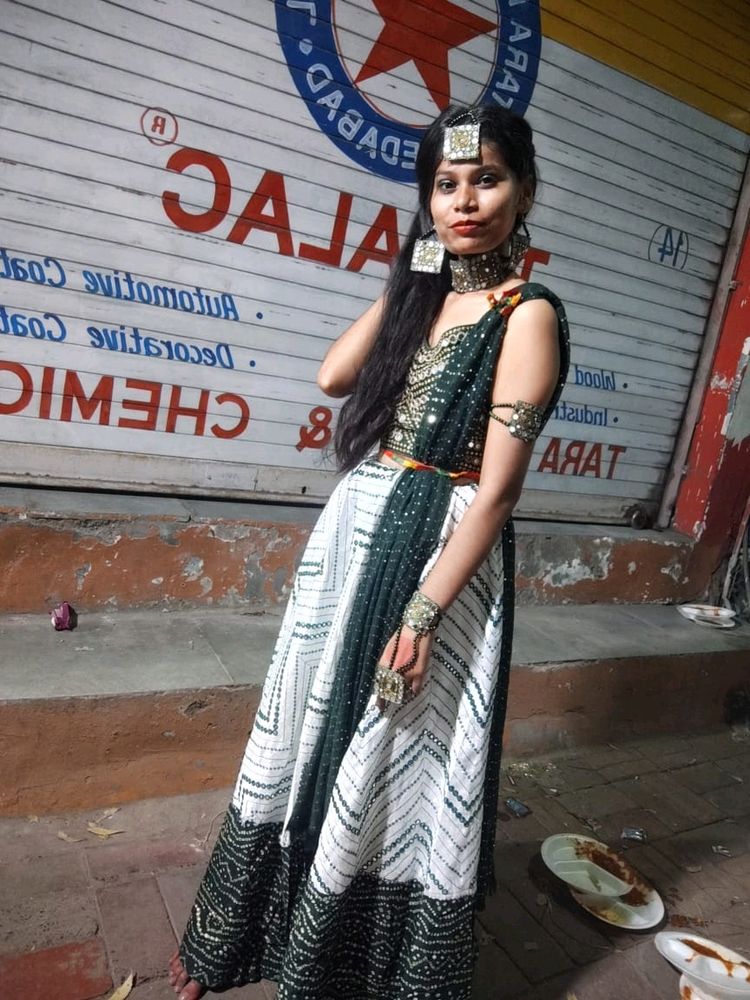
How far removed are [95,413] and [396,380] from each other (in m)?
1.96

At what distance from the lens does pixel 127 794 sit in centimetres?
267

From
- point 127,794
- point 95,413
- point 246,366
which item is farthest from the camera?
point 246,366

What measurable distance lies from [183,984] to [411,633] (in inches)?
46.9

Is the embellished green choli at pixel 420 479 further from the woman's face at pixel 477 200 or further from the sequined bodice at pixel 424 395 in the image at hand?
A: the woman's face at pixel 477 200

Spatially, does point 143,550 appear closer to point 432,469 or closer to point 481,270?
point 432,469

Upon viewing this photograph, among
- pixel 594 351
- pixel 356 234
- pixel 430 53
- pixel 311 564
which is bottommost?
pixel 311 564

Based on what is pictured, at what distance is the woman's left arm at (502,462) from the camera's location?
5.00 ft

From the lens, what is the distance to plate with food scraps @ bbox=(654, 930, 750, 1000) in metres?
2.19

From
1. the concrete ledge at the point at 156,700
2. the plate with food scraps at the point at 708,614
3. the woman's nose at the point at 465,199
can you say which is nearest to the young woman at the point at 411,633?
the woman's nose at the point at 465,199

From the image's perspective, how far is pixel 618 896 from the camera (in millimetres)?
2633

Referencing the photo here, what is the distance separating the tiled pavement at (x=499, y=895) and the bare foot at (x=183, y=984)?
0.11 ft

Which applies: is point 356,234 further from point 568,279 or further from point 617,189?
point 617,189

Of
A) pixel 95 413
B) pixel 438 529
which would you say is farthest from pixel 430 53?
pixel 438 529

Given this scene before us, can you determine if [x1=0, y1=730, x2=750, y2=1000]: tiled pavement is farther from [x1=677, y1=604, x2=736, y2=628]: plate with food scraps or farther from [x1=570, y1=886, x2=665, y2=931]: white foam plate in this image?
[x1=677, y1=604, x2=736, y2=628]: plate with food scraps
